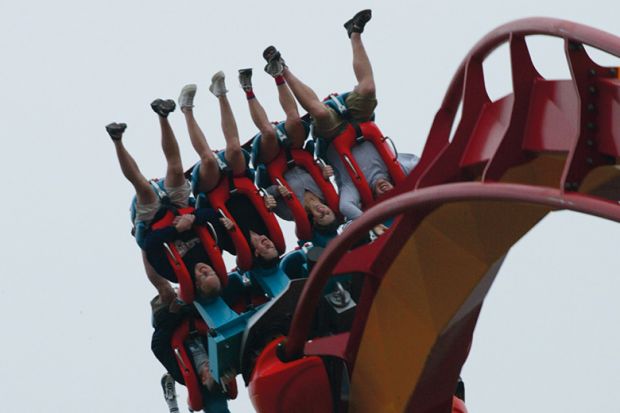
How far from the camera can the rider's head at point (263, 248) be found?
388 inches

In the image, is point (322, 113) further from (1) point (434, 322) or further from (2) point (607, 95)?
(2) point (607, 95)

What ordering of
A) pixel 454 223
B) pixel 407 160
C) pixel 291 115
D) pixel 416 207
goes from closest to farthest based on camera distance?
1. pixel 416 207
2. pixel 454 223
3. pixel 291 115
4. pixel 407 160

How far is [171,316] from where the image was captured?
1029 cm

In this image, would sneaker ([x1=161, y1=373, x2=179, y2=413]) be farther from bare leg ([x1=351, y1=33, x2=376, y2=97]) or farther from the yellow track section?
bare leg ([x1=351, y1=33, x2=376, y2=97])

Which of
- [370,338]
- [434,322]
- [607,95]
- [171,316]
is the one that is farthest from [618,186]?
[171,316]

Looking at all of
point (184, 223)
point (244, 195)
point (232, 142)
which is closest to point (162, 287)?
point (184, 223)

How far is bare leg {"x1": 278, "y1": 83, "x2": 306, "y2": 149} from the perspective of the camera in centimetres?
1005

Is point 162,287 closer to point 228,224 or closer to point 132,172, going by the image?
point 228,224

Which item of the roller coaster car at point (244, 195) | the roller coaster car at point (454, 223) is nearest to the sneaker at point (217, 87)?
the roller coaster car at point (244, 195)

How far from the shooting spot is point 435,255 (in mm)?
8008

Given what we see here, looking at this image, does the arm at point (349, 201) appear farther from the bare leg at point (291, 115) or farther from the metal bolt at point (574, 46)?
the metal bolt at point (574, 46)

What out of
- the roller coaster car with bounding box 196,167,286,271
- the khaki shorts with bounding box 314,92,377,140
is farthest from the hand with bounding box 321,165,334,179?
the roller coaster car with bounding box 196,167,286,271

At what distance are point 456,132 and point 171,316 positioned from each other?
333 centimetres

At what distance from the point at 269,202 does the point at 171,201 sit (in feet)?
2.10
